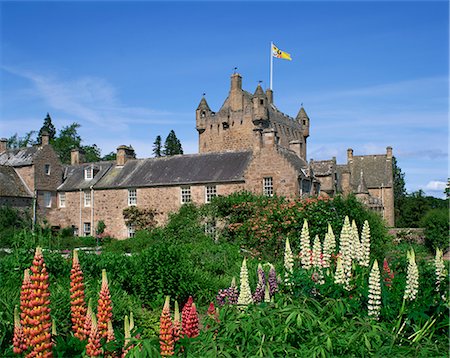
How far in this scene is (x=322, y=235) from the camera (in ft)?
61.0

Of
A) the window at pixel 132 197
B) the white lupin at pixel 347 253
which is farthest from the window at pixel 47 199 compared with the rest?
the white lupin at pixel 347 253

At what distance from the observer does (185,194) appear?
31.8 metres

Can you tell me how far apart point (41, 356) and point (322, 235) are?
1562 cm

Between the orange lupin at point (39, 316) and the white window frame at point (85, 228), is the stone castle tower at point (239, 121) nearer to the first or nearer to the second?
the white window frame at point (85, 228)

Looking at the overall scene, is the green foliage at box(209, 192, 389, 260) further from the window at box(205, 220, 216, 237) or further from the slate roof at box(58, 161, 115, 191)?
the slate roof at box(58, 161, 115, 191)

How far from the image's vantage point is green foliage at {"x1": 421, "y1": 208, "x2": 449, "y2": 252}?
32.5m

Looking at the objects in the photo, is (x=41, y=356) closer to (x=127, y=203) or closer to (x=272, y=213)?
(x=272, y=213)

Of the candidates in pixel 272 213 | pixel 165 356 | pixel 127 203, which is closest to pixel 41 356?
pixel 165 356

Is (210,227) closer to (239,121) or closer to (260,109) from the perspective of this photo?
(260,109)

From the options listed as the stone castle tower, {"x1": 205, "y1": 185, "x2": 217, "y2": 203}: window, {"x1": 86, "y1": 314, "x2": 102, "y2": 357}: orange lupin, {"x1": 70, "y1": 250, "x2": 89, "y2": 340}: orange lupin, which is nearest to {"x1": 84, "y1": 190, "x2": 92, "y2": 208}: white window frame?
{"x1": 205, "y1": 185, "x2": 217, "y2": 203}: window

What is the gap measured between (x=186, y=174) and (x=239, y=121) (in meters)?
14.3

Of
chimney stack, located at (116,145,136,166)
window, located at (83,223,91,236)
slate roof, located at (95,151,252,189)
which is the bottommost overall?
window, located at (83,223,91,236)

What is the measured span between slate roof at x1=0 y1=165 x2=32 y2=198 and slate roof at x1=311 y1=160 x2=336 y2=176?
2204cm

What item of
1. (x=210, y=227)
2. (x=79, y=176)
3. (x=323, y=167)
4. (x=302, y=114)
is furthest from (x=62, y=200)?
(x=302, y=114)
